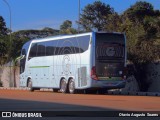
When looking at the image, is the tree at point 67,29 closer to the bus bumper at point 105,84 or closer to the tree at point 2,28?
the tree at point 2,28

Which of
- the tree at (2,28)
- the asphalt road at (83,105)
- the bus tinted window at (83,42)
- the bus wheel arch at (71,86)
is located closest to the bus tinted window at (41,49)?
the bus wheel arch at (71,86)

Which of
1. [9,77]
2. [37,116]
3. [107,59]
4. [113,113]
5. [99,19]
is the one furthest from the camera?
[99,19]

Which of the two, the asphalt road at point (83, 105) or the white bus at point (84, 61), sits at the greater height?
the white bus at point (84, 61)

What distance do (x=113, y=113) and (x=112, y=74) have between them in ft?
44.5

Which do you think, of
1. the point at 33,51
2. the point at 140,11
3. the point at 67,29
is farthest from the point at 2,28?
the point at 33,51

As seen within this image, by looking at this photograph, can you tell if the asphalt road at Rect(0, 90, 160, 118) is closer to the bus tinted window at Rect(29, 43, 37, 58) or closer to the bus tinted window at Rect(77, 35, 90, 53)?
the bus tinted window at Rect(77, 35, 90, 53)

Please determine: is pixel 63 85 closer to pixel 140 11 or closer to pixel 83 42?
pixel 83 42

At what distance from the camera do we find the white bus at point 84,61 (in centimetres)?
2866

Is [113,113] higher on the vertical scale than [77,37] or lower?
lower

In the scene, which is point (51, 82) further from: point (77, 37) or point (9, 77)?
point (9, 77)

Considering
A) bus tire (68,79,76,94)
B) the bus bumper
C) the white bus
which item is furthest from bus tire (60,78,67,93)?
the bus bumper

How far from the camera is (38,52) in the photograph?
114ft

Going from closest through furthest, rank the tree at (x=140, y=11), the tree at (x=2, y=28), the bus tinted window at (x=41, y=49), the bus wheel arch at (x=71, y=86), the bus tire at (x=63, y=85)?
the bus wheel arch at (x=71, y=86) < the bus tire at (x=63, y=85) < the bus tinted window at (x=41, y=49) < the tree at (x=140, y=11) < the tree at (x=2, y=28)

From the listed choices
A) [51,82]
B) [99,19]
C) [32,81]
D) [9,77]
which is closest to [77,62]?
[51,82]
